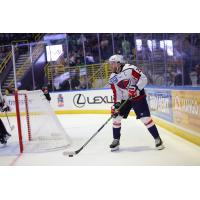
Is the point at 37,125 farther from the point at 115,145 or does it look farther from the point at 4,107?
the point at 115,145

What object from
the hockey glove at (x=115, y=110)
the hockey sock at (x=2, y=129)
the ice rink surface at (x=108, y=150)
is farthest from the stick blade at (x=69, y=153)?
the hockey sock at (x=2, y=129)

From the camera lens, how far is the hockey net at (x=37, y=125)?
309cm

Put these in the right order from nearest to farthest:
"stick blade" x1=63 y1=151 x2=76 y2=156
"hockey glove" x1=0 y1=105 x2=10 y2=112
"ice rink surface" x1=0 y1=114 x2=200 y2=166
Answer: "ice rink surface" x1=0 y1=114 x2=200 y2=166
"stick blade" x1=63 y1=151 x2=76 y2=156
"hockey glove" x1=0 y1=105 x2=10 y2=112

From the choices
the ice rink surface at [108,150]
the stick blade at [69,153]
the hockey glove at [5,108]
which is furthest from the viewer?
the hockey glove at [5,108]

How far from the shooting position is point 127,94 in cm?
296

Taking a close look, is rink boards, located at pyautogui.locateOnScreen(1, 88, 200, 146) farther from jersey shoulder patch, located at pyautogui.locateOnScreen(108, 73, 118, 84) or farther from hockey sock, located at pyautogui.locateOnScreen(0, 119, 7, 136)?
hockey sock, located at pyautogui.locateOnScreen(0, 119, 7, 136)

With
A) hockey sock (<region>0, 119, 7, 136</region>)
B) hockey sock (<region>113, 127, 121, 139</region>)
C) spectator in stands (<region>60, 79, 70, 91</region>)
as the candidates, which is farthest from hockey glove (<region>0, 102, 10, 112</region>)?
hockey sock (<region>113, 127, 121, 139</region>)

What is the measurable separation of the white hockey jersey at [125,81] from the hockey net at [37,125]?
0.48 metres

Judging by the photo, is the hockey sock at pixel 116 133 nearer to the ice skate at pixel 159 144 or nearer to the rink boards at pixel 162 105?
the rink boards at pixel 162 105

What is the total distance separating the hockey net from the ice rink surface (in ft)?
0.31

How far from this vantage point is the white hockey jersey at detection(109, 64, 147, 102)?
9.52 ft

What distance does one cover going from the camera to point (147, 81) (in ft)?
9.50
